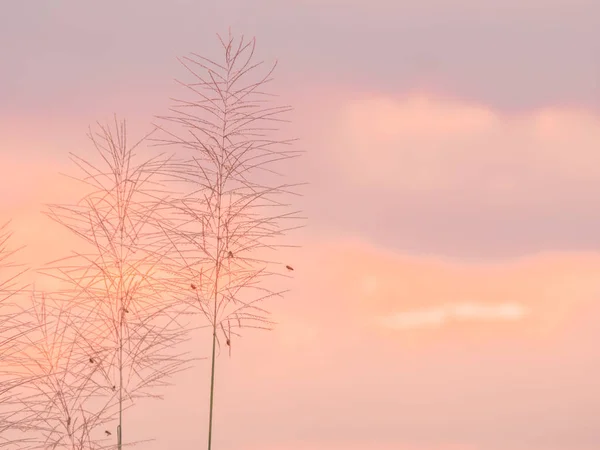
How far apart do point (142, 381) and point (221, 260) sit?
1.48 m

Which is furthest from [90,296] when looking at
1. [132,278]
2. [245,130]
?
[245,130]

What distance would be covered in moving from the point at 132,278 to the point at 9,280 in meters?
1.12

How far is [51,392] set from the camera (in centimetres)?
994

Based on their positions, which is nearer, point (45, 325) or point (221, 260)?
point (221, 260)

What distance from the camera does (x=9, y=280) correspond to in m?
9.59

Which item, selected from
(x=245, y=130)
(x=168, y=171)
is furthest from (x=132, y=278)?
(x=245, y=130)

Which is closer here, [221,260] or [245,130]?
[221,260]

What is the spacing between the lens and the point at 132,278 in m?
9.67

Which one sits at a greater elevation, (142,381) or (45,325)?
(45,325)

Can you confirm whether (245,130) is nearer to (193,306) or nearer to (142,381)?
(193,306)

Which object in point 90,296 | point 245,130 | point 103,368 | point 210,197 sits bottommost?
point 103,368

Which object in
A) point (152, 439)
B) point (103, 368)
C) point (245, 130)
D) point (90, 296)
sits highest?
point (245, 130)

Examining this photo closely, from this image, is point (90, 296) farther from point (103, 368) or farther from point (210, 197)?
point (210, 197)

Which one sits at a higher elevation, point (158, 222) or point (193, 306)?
point (158, 222)
